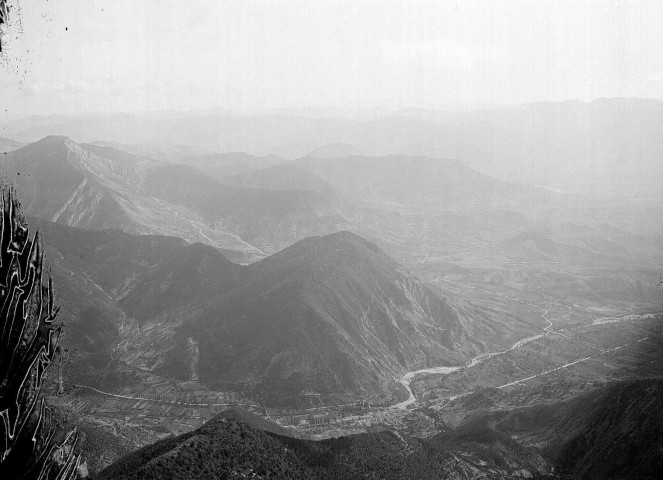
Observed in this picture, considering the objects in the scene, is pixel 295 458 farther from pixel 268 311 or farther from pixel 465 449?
pixel 268 311

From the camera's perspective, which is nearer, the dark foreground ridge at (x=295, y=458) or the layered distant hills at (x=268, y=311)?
the dark foreground ridge at (x=295, y=458)

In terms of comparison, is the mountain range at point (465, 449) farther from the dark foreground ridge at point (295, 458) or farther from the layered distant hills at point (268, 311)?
the layered distant hills at point (268, 311)

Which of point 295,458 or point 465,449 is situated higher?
point 295,458

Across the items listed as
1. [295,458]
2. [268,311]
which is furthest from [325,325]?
[295,458]

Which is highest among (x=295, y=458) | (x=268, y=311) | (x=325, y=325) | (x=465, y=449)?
(x=295, y=458)

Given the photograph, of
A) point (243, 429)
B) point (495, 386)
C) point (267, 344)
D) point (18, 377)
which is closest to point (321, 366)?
point (267, 344)

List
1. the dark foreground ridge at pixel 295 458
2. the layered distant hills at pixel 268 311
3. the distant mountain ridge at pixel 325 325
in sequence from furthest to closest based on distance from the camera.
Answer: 1. the layered distant hills at pixel 268 311
2. the distant mountain ridge at pixel 325 325
3. the dark foreground ridge at pixel 295 458

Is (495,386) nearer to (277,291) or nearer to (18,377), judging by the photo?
(277,291)

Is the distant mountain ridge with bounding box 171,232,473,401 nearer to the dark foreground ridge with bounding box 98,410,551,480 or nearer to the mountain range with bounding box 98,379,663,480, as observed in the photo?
the mountain range with bounding box 98,379,663,480

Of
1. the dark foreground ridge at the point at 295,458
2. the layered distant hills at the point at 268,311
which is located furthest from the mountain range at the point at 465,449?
the layered distant hills at the point at 268,311

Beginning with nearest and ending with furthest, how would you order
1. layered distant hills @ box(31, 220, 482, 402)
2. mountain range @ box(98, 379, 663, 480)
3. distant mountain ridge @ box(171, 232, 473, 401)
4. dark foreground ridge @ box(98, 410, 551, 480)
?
1. dark foreground ridge @ box(98, 410, 551, 480)
2. mountain range @ box(98, 379, 663, 480)
3. distant mountain ridge @ box(171, 232, 473, 401)
4. layered distant hills @ box(31, 220, 482, 402)

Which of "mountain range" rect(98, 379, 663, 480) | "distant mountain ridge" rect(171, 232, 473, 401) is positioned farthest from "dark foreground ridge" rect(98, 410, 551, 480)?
"distant mountain ridge" rect(171, 232, 473, 401)
